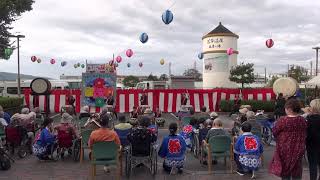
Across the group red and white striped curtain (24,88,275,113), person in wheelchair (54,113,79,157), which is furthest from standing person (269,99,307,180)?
red and white striped curtain (24,88,275,113)

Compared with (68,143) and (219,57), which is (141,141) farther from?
(219,57)

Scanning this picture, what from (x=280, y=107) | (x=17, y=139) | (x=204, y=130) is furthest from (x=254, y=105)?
(x=17, y=139)

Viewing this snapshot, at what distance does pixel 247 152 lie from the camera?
352 inches

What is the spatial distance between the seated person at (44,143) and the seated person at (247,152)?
14.9 ft

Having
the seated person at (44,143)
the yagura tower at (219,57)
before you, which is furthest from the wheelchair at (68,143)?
the yagura tower at (219,57)

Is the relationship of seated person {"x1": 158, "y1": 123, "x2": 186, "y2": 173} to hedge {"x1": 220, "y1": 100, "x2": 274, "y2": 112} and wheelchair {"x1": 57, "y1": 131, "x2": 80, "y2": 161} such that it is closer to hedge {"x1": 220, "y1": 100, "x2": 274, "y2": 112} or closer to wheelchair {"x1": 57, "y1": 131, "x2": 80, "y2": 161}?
wheelchair {"x1": 57, "y1": 131, "x2": 80, "y2": 161}

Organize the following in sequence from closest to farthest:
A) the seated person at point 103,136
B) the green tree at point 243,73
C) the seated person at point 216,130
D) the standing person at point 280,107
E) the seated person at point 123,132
→ the seated person at point 103,136
the seated person at point 216,130
the seated person at point 123,132
the standing person at point 280,107
the green tree at point 243,73

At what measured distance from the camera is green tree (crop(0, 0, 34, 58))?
94.4ft

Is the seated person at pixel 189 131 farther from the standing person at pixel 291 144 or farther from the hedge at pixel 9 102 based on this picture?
the hedge at pixel 9 102

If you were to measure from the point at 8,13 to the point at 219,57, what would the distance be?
95.5ft

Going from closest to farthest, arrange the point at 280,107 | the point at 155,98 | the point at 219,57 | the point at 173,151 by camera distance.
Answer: the point at 173,151 → the point at 280,107 → the point at 155,98 → the point at 219,57

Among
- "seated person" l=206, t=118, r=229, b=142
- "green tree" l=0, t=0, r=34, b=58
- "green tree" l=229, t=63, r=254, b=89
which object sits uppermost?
"green tree" l=0, t=0, r=34, b=58

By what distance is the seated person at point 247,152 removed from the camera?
8930 millimetres

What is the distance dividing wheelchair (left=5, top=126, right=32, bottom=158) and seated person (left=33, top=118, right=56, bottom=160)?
0.79 m
